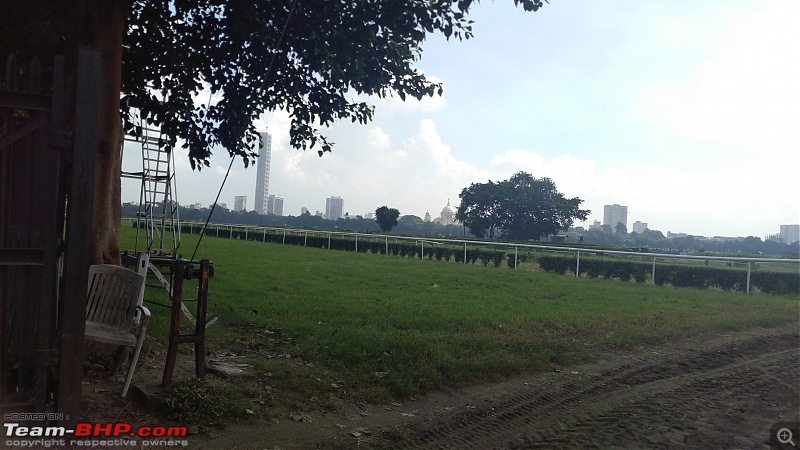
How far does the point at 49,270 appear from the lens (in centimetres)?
293

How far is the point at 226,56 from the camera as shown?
697cm

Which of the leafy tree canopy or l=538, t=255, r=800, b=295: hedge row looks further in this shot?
l=538, t=255, r=800, b=295: hedge row

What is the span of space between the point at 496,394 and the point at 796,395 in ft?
10.3

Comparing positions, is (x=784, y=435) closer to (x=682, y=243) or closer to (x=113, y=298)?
(x=113, y=298)

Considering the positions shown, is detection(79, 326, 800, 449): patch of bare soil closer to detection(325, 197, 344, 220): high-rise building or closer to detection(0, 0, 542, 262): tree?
detection(0, 0, 542, 262): tree

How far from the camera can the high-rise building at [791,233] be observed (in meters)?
18.3

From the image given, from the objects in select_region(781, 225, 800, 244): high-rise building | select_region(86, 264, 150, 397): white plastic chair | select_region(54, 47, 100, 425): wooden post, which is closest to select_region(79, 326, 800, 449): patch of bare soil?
select_region(86, 264, 150, 397): white plastic chair

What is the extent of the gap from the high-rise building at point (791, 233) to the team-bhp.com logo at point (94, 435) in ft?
63.1

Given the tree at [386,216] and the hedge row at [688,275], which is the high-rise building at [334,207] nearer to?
the tree at [386,216]

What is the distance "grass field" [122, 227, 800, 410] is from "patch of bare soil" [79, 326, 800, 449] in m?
0.39

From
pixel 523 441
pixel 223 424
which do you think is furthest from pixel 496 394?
pixel 223 424

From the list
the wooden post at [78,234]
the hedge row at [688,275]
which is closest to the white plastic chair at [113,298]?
the wooden post at [78,234]

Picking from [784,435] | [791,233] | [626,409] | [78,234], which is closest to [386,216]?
[791,233]

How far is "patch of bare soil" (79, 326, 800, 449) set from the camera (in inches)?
166
